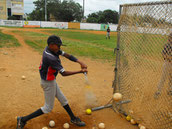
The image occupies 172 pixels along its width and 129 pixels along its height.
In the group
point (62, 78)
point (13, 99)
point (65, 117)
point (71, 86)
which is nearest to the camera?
point (65, 117)

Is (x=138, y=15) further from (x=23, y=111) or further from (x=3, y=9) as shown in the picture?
(x=3, y=9)

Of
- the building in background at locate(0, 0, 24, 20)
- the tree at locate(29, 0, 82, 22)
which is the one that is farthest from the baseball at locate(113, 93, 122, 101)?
the building in background at locate(0, 0, 24, 20)

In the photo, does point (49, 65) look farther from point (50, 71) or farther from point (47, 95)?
point (47, 95)

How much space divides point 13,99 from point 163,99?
12.3 ft

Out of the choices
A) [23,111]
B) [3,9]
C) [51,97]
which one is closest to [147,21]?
[51,97]

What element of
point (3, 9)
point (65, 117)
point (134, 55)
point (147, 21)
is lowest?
point (65, 117)

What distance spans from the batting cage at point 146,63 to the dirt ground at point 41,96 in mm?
550

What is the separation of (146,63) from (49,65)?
190 centimetres

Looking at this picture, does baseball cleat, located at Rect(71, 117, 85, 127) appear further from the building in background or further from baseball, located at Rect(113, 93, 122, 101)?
the building in background

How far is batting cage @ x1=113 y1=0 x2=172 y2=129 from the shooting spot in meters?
2.84

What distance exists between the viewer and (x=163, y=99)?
329cm

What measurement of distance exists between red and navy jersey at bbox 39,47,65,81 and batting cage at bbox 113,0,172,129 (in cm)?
154

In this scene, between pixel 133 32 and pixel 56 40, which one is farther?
pixel 133 32

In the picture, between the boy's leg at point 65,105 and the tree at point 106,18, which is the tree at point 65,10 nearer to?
the tree at point 106,18
